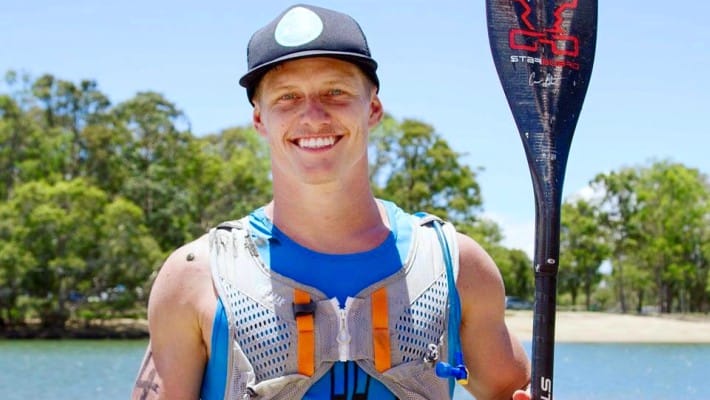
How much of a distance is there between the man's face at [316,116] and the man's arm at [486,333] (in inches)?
15.3

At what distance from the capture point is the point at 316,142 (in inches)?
93.1

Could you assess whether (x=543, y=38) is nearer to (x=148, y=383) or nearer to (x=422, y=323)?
(x=422, y=323)

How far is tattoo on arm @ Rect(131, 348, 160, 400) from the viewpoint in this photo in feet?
7.96

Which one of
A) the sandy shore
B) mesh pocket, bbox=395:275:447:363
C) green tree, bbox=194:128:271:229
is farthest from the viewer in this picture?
green tree, bbox=194:128:271:229

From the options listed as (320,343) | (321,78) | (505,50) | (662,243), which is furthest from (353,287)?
(662,243)

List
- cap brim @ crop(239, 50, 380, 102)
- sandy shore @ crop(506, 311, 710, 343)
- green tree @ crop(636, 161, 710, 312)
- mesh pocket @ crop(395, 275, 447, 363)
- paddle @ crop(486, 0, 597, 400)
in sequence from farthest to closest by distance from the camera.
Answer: green tree @ crop(636, 161, 710, 312), sandy shore @ crop(506, 311, 710, 343), paddle @ crop(486, 0, 597, 400), mesh pocket @ crop(395, 275, 447, 363), cap brim @ crop(239, 50, 380, 102)

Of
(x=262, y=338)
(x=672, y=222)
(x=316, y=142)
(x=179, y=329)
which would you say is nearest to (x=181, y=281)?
(x=179, y=329)

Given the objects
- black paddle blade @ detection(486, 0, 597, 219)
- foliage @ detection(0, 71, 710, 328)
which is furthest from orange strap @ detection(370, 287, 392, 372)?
foliage @ detection(0, 71, 710, 328)

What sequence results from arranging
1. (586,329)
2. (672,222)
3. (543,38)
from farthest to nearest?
(672,222), (586,329), (543,38)

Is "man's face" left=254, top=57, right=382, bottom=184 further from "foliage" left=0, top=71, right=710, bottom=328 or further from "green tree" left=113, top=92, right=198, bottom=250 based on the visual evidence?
"green tree" left=113, top=92, right=198, bottom=250

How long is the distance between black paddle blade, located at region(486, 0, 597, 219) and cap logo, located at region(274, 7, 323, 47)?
2.45 ft

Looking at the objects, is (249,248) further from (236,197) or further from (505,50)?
(236,197)

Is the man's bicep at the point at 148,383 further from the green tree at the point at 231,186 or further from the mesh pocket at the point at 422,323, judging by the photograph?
the green tree at the point at 231,186

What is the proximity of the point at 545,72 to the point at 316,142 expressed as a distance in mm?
936
